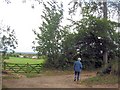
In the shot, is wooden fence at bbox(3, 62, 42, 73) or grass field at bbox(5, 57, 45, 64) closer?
wooden fence at bbox(3, 62, 42, 73)

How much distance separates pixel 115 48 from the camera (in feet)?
94.3

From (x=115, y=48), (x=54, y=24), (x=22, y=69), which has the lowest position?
(x=22, y=69)

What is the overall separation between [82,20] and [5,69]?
28.1 feet

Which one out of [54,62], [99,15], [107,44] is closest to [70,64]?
[54,62]

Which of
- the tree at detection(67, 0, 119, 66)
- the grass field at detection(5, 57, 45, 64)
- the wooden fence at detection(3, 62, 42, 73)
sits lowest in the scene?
A: the wooden fence at detection(3, 62, 42, 73)

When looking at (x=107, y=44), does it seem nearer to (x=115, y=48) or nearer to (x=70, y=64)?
(x=115, y=48)

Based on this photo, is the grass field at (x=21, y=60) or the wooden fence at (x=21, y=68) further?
the grass field at (x=21, y=60)

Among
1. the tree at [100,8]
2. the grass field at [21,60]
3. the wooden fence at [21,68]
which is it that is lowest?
the wooden fence at [21,68]

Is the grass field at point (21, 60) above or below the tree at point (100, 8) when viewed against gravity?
below

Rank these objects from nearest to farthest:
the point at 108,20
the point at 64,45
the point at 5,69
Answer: the point at 5,69 → the point at 108,20 → the point at 64,45

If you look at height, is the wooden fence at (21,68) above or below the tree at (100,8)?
below

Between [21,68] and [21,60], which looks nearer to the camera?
[21,68]

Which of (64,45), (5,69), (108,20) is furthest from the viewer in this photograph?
(64,45)

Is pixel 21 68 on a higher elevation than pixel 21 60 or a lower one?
lower
